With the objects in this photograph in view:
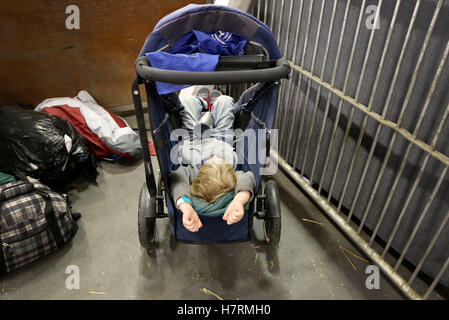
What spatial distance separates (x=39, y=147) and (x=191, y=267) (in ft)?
4.18

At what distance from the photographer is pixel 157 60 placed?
1327 millimetres

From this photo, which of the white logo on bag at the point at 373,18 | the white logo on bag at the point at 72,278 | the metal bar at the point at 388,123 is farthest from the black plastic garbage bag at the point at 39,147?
the white logo on bag at the point at 373,18

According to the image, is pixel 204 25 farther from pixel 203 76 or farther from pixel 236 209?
pixel 236 209

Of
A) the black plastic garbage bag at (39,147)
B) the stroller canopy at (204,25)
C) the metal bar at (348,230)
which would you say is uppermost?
the stroller canopy at (204,25)

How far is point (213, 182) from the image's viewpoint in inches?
59.9

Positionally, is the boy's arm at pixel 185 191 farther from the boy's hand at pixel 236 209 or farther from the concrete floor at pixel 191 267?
the concrete floor at pixel 191 267

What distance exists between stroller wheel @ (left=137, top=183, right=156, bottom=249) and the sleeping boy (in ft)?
0.74

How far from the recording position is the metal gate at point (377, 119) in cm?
149

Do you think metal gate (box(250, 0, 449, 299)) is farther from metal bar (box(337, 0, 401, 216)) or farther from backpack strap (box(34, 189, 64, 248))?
backpack strap (box(34, 189, 64, 248))

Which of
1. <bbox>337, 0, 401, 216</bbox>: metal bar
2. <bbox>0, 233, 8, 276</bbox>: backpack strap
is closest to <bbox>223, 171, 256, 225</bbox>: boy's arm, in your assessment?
<bbox>337, 0, 401, 216</bbox>: metal bar

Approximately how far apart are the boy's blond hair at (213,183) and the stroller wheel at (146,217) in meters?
0.33

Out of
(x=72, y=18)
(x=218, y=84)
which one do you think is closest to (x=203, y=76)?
(x=218, y=84)

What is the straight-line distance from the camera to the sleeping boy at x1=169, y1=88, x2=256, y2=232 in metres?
1.52
